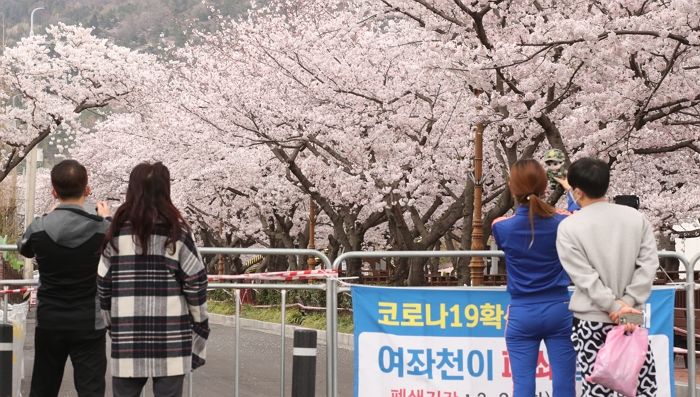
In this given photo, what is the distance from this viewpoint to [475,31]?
18.1 metres

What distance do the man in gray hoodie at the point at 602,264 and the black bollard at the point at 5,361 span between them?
364cm

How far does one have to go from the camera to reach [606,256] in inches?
257

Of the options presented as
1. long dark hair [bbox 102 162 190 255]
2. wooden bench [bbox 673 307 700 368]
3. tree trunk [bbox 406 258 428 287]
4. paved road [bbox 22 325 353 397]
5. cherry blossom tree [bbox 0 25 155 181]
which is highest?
cherry blossom tree [bbox 0 25 155 181]

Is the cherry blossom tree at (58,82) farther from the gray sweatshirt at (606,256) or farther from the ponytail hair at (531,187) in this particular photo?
the gray sweatshirt at (606,256)

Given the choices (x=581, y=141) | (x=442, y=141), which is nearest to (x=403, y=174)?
(x=442, y=141)

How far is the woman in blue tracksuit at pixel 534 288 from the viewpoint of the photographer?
22.6 feet

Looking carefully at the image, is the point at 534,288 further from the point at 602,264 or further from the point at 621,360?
the point at 621,360

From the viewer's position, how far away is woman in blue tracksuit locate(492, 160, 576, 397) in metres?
6.88

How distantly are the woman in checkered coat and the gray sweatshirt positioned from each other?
2.03 meters

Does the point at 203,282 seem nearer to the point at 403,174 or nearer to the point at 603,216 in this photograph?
the point at 603,216

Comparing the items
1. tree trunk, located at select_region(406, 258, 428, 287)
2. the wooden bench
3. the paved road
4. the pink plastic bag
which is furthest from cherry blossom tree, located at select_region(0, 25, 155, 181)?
the pink plastic bag

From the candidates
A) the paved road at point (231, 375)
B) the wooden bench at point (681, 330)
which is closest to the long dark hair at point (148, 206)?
the paved road at point (231, 375)

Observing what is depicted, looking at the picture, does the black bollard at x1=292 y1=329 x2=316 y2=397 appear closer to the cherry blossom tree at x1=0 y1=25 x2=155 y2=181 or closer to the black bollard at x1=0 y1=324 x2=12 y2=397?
the black bollard at x1=0 y1=324 x2=12 y2=397

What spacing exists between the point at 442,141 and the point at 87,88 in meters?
16.1
